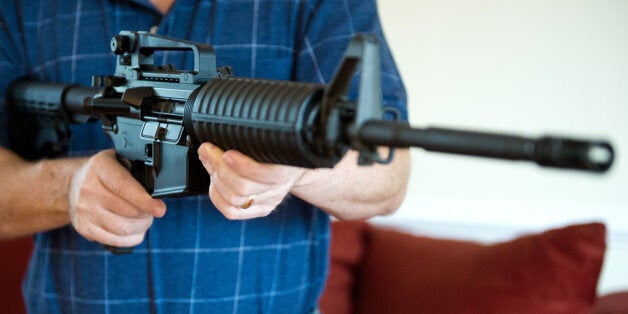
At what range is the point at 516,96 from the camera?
1966 millimetres

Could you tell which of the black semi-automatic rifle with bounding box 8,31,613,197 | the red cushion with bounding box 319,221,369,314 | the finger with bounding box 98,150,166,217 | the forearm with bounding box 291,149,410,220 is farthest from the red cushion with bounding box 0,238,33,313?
the forearm with bounding box 291,149,410,220

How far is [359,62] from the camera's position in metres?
0.63

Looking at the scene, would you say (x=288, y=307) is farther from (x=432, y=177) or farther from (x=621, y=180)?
(x=621, y=180)

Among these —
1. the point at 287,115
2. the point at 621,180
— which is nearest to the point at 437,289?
the point at 621,180

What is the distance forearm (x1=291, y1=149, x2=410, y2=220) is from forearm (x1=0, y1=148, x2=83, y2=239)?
1.22ft

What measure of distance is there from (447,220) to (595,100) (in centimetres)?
53

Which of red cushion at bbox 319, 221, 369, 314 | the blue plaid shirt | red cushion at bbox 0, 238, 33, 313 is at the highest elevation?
the blue plaid shirt

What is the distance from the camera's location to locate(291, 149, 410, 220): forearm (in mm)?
869

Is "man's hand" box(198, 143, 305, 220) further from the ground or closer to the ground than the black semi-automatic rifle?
closer to the ground

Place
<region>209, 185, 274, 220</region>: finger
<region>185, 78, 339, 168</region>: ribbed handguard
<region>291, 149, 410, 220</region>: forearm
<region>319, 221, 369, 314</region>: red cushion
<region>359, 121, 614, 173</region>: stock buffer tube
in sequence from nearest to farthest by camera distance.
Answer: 1. <region>359, 121, 614, 173</region>: stock buffer tube
2. <region>185, 78, 339, 168</region>: ribbed handguard
3. <region>209, 185, 274, 220</region>: finger
4. <region>291, 149, 410, 220</region>: forearm
5. <region>319, 221, 369, 314</region>: red cushion

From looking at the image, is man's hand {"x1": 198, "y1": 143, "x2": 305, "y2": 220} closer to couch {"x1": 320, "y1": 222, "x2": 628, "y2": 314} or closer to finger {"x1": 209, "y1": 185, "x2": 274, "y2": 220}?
finger {"x1": 209, "y1": 185, "x2": 274, "y2": 220}

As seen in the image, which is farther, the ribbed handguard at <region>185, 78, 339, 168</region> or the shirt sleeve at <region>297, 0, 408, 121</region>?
the shirt sleeve at <region>297, 0, 408, 121</region>

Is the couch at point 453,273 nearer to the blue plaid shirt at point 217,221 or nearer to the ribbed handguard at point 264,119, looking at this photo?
the blue plaid shirt at point 217,221

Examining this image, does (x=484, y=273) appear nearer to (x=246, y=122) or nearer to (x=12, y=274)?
(x=246, y=122)
